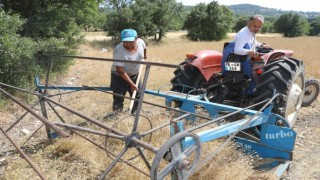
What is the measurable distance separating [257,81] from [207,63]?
105cm

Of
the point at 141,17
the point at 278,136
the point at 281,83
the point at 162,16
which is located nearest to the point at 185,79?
the point at 281,83

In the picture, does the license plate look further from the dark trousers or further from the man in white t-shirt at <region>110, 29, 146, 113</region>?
the dark trousers

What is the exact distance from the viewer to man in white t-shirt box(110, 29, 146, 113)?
14.1 feet

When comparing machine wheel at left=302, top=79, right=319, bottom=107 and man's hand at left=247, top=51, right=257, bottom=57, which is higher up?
man's hand at left=247, top=51, right=257, bottom=57

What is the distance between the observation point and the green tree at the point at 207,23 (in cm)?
3338

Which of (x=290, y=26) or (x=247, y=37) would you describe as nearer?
(x=247, y=37)

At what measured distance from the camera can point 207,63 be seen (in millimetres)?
5145

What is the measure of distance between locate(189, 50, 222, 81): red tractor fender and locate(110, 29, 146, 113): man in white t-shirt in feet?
2.88

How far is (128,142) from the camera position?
250cm

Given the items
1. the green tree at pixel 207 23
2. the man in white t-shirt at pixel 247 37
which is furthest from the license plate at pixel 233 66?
the green tree at pixel 207 23

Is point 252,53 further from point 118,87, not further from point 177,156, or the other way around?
point 177,156

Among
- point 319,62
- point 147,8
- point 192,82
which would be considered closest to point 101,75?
point 192,82

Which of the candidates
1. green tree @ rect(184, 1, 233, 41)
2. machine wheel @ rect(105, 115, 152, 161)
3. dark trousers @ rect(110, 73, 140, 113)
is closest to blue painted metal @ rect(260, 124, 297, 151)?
machine wheel @ rect(105, 115, 152, 161)

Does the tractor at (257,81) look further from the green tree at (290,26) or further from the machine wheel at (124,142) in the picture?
the green tree at (290,26)
